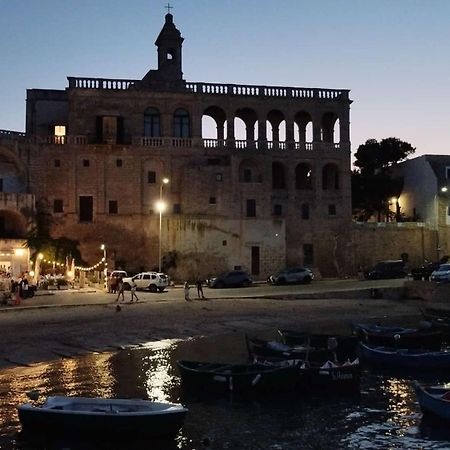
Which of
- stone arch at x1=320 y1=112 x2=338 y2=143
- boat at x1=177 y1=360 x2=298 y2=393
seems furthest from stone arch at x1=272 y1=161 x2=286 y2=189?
boat at x1=177 y1=360 x2=298 y2=393

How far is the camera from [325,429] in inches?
731

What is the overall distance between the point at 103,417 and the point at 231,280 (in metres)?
37.7

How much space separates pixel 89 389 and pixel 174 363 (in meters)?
5.44

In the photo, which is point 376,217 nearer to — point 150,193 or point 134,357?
point 150,193

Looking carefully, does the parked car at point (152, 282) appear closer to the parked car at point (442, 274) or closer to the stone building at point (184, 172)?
A: the stone building at point (184, 172)

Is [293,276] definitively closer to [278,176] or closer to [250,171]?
[250,171]

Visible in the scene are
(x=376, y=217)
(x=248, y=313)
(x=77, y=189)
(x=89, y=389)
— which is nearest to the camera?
(x=89, y=389)

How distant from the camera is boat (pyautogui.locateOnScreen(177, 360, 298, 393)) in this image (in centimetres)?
2173

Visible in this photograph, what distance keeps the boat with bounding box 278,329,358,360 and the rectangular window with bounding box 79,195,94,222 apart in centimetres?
3326

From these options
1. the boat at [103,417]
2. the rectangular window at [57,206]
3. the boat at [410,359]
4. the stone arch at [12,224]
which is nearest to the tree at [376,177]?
the rectangular window at [57,206]

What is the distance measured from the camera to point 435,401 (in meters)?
19.0

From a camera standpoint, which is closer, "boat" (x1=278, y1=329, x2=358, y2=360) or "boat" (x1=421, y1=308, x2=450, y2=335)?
"boat" (x1=278, y1=329, x2=358, y2=360)

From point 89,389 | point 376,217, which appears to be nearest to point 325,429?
point 89,389

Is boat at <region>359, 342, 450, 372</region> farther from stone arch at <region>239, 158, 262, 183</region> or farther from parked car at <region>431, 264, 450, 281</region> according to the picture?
stone arch at <region>239, 158, 262, 183</region>
